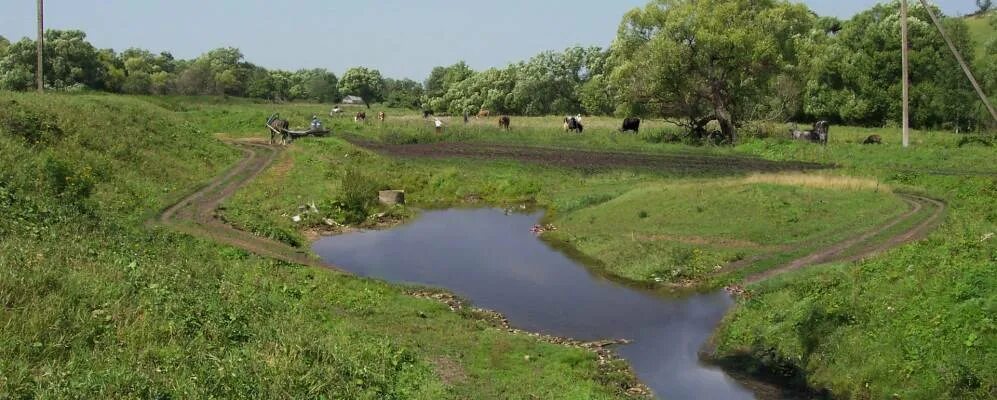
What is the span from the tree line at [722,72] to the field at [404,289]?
1294cm

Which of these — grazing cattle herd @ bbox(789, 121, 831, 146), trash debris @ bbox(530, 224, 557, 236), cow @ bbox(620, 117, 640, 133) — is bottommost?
trash debris @ bbox(530, 224, 557, 236)

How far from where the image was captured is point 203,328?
12688 mm

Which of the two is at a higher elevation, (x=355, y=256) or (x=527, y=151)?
(x=527, y=151)

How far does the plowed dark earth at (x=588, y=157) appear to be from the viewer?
40.4 m

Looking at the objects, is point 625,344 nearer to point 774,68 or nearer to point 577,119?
point 774,68

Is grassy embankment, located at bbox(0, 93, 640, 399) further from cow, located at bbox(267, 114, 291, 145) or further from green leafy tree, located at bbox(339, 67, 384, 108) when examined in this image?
green leafy tree, located at bbox(339, 67, 384, 108)

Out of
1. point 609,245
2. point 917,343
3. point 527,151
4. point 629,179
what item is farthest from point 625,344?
point 527,151

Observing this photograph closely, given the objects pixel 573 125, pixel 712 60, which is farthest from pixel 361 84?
pixel 712 60

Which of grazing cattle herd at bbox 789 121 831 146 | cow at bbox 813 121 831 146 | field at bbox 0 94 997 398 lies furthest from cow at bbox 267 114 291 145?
cow at bbox 813 121 831 146

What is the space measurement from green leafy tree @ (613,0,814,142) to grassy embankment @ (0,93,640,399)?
1416 inches

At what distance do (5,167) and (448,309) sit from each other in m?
13.2

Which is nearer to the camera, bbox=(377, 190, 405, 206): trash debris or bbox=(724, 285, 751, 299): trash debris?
bbox=(724, 285, 751, 299): trash debris

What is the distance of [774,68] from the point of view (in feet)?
174

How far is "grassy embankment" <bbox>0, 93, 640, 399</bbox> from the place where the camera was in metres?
10.8
